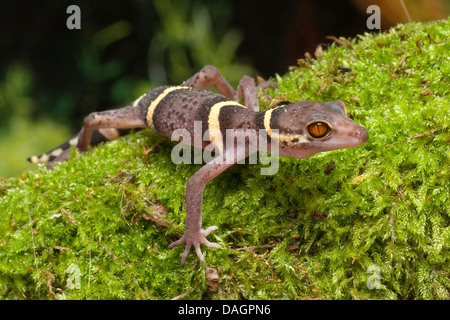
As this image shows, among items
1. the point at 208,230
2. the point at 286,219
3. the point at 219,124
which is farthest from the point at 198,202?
the point at 219,124

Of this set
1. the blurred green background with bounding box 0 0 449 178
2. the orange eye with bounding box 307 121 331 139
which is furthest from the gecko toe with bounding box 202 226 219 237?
the blurred green background with bounding box 0 0 449 178

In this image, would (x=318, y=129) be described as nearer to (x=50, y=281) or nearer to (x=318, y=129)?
(x=318, y=129)

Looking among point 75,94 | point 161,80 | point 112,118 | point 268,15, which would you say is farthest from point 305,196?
point 75,94

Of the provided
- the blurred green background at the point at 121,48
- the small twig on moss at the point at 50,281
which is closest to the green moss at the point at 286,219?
the small twig on moss at the point at 50,281

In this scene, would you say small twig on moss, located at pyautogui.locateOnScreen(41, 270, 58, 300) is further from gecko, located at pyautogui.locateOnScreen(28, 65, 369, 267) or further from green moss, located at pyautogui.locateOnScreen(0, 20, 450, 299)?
gecko, located at pyautogui.locateOnScreen(28, 65, 369, 267)

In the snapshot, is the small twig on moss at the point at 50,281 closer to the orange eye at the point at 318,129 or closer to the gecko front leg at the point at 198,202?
the gecko front leg at the point at 198,202
